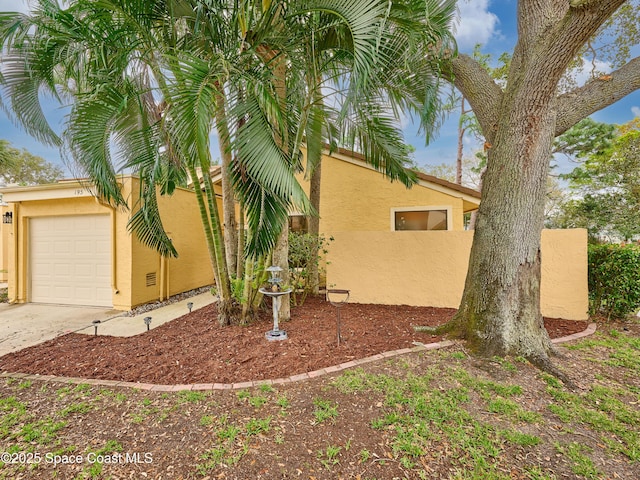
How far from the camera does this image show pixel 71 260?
6.95 m

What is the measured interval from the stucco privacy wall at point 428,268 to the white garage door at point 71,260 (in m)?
5.57

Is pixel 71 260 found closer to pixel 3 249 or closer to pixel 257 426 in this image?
pixel 3 249

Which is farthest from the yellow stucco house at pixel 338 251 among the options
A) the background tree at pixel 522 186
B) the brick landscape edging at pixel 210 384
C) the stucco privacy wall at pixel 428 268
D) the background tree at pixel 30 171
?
the background tree at pixel 30 171

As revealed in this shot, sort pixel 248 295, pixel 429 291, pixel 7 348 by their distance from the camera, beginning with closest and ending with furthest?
pixel 7 348 → pixel 248 295 → pixel 429 291

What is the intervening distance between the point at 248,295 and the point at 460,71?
511 cm

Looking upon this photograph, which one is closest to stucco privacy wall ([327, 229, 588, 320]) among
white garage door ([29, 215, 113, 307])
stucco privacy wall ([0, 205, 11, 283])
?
white garage door ([29, 215, 113, 307])

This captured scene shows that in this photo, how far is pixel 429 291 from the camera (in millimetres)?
6055

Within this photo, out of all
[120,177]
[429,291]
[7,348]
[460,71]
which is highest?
[460,71]

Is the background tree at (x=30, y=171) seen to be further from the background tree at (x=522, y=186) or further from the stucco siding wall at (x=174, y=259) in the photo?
the background tree at (x=522, y=186)

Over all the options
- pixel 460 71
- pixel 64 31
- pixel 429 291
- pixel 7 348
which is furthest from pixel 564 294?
pixel 7 348

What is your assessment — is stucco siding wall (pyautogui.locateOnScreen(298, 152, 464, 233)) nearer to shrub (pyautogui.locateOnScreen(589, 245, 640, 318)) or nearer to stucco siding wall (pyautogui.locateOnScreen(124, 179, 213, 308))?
shrub (pyautogui.locateOnScreen(589, 245, 640, 318))

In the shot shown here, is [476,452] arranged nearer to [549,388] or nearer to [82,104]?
[549,388]

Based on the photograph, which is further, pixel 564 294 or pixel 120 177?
pixel 120 177

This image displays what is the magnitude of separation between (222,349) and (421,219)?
6608mm
